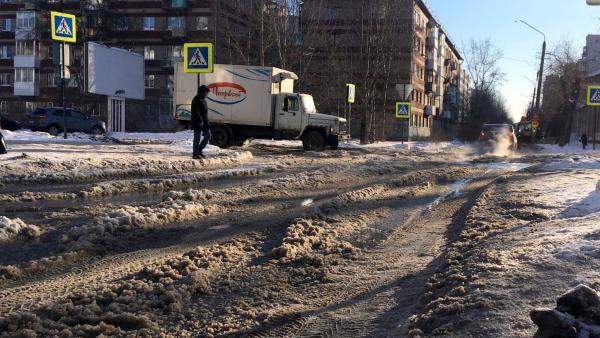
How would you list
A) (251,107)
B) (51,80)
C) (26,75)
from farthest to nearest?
(51,80) < (26,75) < (251,107)

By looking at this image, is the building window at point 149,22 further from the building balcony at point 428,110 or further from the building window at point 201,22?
the building balcony at point 428,110

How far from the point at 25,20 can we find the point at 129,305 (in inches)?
2659

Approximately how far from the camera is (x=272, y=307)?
430 centimetres

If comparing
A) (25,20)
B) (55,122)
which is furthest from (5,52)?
(55,122)

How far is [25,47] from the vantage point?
206 feet

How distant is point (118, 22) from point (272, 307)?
61830mm

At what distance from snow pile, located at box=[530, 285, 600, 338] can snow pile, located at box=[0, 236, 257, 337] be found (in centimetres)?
215

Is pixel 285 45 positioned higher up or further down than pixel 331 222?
higher up

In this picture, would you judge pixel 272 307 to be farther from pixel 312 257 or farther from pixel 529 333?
pixel 529 333

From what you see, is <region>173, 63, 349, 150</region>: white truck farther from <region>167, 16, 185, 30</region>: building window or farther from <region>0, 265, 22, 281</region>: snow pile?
<region>167, 16, 185, 30</region>: building window

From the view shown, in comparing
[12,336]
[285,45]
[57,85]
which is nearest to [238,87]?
[285,45]

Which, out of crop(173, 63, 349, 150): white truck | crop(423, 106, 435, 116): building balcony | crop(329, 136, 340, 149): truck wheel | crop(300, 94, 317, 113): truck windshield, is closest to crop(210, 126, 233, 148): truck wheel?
crop(173, 63, 349, 150): white truck

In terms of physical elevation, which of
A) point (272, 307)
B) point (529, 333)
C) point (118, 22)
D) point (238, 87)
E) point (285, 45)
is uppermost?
point (118, 22)

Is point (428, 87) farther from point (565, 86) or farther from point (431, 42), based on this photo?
point (565, 86)
